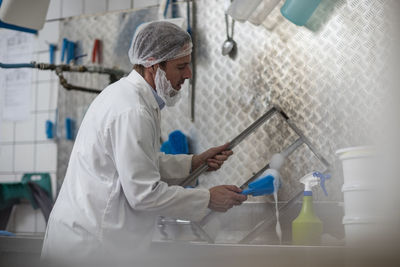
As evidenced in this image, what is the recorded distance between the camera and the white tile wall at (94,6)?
2699mm

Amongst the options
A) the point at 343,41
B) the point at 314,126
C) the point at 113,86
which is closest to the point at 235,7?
the point at 343,41

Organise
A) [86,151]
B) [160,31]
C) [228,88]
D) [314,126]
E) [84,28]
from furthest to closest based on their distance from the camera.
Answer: [84,28] < [228,88] < [314,126] < [160,31] < [86,151]

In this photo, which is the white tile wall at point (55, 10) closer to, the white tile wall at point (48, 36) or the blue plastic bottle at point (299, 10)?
the white tile wall at point (48, 36)

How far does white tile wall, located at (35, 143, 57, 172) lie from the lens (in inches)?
107

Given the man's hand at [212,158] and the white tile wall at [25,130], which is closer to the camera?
the man's hand at [212,158]

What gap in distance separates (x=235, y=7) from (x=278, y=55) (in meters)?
0.29

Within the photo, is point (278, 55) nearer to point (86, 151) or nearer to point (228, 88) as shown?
point (228, 88)

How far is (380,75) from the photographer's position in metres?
1.91

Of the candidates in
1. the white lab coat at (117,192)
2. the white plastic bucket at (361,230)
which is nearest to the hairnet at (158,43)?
the white lab coat at (117,192)

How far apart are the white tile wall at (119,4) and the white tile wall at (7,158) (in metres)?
0.99

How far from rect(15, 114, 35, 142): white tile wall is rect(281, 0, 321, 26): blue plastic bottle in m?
1.56

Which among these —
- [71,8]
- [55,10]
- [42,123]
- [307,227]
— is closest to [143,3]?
[71,8]

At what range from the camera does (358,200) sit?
134cm

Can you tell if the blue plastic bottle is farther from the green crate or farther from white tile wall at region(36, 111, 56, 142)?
the green crate
